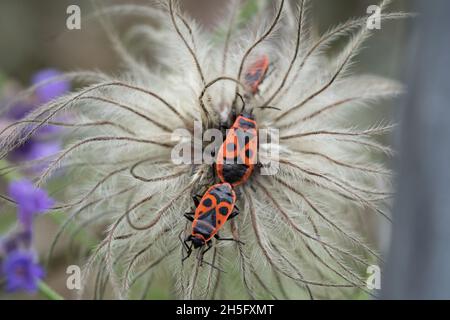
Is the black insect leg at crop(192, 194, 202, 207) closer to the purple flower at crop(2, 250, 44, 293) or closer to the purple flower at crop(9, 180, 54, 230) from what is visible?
the purple flower at crop(9, 180, 54, 230)

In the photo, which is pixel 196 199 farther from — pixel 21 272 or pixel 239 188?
pixel 21 272

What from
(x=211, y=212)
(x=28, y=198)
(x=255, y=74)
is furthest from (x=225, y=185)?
(x=28, y=198)

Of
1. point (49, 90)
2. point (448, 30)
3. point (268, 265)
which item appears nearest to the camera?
point (448, 30)

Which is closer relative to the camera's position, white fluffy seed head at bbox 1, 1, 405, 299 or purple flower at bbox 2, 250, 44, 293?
white fluffy seed head at bbox 1, 1, 405, 299

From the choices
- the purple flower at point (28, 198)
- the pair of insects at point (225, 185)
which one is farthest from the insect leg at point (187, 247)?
the purple flower at point (28, 198)

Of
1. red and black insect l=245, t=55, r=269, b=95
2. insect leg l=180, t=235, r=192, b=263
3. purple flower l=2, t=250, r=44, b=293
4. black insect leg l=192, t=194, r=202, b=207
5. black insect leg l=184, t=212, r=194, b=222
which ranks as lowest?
purple flower l=2, t=250, r=44, b=293

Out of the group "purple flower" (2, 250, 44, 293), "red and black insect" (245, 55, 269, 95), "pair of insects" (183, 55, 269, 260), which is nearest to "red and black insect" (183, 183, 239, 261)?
"pair of insects" (183, 55, 269, 260)

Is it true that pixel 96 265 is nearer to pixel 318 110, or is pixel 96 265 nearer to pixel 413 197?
pixel 318 110
